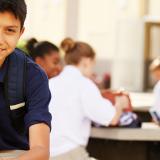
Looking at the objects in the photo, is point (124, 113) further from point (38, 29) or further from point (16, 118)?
point (38, 29)

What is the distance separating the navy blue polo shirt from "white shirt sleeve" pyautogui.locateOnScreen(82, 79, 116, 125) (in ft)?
6.08

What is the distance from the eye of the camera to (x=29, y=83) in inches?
72.1

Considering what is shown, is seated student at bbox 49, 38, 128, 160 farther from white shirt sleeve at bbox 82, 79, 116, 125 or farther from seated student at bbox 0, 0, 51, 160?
seated student at bbox 0, 0, 51, 160

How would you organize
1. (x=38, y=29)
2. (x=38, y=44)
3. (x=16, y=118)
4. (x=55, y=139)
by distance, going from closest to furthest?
(x=16, y=118) < (x=55, y=139) < (x=38, y=44) < (x=38, y=29)

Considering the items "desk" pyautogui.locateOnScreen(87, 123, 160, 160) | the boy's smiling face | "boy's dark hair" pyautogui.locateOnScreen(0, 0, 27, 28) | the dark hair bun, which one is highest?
"boy's dark hair" pyautogui.locateOnScreen(0, 0, 27, 28)

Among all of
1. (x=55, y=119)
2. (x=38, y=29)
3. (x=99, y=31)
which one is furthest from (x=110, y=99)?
(x=38, y=29)

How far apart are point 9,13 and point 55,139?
197 centimetres

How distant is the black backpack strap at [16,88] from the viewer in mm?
1812

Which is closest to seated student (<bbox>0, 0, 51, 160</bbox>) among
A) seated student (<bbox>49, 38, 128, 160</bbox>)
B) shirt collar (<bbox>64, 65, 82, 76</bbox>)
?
seated student (<bbox>49, 38, 128, 160</bbox>)

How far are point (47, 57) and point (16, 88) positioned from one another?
8.10 feet

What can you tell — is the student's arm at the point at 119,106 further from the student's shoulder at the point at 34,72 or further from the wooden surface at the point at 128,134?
the student's shoulder at the point at 34,72

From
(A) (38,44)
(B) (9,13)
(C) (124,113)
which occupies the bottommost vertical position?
(C) (124,113)

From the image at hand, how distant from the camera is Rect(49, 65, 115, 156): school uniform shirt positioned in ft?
12.1

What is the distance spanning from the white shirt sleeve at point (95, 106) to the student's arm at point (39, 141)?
6.20ft
